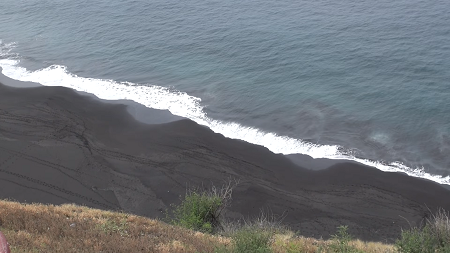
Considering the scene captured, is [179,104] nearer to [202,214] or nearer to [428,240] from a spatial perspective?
[202,214]

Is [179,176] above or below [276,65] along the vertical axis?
below

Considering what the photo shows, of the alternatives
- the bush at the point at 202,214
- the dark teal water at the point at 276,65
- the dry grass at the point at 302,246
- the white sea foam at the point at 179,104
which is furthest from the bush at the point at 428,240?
the dark teal water at the point at 276,65

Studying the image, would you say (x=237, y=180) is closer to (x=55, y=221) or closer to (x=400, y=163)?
(x=400, y=163)

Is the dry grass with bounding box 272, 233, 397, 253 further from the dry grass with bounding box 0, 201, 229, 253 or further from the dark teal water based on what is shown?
the dark teal water

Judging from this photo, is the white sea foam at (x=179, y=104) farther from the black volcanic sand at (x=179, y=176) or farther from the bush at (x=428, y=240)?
the bush at (x=428, y=240)

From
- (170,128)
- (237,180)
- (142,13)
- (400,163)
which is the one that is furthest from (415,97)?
(142,13)

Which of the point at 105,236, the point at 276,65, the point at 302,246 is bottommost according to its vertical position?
the point at 302,246

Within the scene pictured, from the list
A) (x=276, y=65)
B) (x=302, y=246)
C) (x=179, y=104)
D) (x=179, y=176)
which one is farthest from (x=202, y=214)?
(x=276, y=65)

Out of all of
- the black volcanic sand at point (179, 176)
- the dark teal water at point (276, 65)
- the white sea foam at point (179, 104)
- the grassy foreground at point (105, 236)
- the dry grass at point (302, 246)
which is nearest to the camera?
the grassy foreground at point (105, 236)

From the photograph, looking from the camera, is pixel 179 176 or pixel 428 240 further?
pixel 179 176
